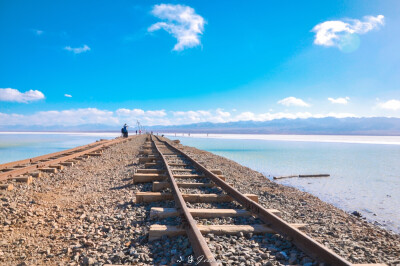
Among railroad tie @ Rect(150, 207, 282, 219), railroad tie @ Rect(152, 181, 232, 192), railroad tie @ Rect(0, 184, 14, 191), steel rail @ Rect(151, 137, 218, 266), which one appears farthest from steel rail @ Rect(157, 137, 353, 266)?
railroad tie @ Rect(0, 184, 14, 191)

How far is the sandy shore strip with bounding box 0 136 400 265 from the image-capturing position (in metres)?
2.67

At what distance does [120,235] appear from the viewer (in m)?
3.22

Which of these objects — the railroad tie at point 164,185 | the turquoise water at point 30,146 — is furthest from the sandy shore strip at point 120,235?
the turquoise water at point 30,146

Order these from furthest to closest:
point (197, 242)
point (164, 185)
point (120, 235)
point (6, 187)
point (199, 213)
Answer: point (164, 185)
point (6, 187)
point (199, 213)
point (120, 235)
point (197, 242)

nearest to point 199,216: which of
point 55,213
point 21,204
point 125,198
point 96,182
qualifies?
point 125,198

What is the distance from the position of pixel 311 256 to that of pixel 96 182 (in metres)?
5.57

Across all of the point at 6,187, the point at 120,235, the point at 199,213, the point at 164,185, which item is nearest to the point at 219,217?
the point at 199,213

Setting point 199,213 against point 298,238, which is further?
point 199,213

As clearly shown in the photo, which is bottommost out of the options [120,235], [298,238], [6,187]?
[120,235]

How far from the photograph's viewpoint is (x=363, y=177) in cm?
1027

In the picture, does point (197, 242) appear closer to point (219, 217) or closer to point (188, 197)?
point (219, 217)

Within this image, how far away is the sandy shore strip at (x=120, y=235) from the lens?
8.77 feet

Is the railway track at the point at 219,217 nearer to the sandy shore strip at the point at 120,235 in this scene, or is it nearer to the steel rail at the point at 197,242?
the steel rail at the point at 197,242

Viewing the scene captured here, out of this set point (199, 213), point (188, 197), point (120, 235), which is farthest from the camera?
point (188, 197)
